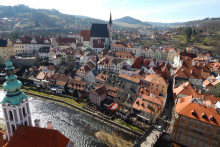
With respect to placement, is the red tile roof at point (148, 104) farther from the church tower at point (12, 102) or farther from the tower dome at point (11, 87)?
the tower dome at point (11, 87)

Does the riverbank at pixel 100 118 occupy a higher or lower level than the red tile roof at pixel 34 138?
lower

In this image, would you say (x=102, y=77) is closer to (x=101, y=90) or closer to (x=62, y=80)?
(x=101, y=90)

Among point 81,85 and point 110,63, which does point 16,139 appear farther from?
point 110,63

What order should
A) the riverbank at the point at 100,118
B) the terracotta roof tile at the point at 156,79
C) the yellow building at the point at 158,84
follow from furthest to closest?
1. the terracotta roof tile at the point at 156,79
2. the yellow building at the point at 158,84
3. the riverbank at the point at 100,118

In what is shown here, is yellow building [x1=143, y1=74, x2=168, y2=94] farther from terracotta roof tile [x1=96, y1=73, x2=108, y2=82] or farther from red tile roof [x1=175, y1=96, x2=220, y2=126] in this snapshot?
red tile roof [x1=175, y1=96, x2=220, y2=126]

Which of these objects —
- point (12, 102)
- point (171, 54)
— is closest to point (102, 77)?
point (12, 102)

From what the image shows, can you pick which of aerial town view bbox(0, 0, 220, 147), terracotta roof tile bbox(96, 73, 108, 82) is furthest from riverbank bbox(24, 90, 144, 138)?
terracotta roof tile bbox(96, 73, 108, 82)

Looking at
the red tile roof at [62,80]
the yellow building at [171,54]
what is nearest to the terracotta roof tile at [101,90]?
the red tile roof at [62,80]

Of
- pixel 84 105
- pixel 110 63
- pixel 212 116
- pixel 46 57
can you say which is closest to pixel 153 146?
pixel 212 116
